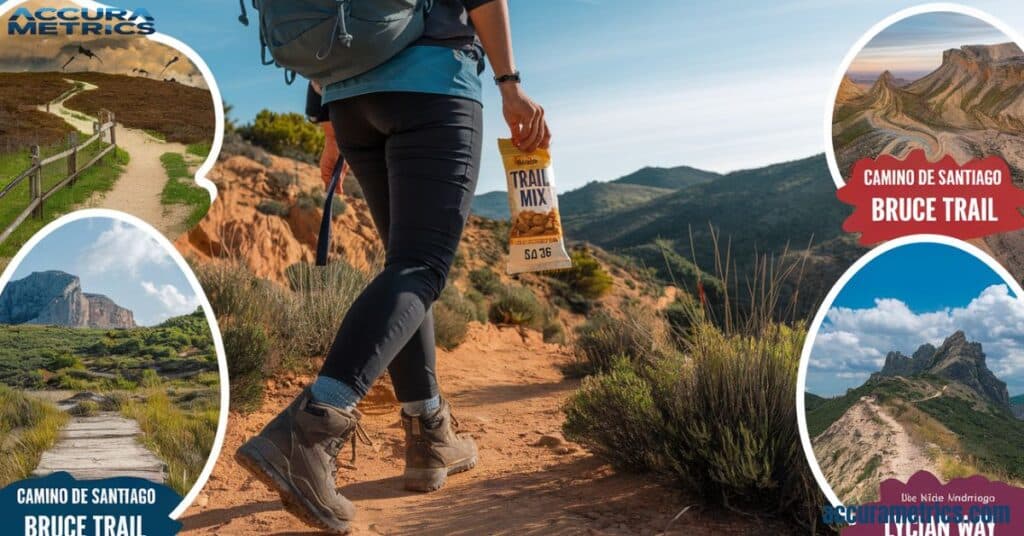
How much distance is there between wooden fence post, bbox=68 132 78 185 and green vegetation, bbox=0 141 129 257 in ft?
0.12

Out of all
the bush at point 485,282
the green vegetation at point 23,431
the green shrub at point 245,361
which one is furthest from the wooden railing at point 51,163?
the bush at point 485,282

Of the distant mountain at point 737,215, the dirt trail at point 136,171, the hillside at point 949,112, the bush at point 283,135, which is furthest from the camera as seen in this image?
the distant mountain at point 737,215

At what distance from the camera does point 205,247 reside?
12727 mm

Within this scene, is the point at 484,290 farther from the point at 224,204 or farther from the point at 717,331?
the point at 717,331

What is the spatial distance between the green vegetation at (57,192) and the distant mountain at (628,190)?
48.9 metres

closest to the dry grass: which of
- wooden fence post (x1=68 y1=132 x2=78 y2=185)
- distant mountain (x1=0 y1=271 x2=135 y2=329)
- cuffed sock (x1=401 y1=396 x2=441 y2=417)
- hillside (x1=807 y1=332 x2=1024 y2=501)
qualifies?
wooden fence post (x1=68 y1=132 x2=78 y2=185)

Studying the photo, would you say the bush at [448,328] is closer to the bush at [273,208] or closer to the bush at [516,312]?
the bush at [516,312]

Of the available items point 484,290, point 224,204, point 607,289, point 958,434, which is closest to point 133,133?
point 958,434

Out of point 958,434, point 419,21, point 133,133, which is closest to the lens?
point 419,21

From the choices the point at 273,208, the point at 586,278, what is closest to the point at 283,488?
the point at 273,208

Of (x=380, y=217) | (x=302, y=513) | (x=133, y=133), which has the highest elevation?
(x=133, y=133)

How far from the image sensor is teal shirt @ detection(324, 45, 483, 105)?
2379mm

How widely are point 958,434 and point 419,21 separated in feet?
6.55

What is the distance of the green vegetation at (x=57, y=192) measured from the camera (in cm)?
512
